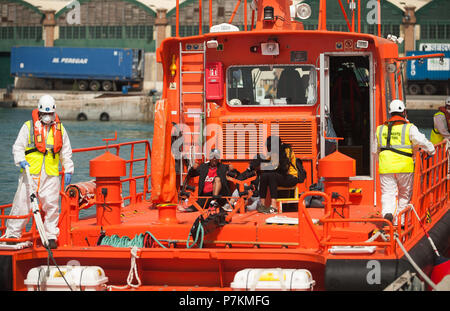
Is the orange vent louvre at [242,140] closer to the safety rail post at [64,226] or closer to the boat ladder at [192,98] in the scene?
the boat ladder at [192,98]

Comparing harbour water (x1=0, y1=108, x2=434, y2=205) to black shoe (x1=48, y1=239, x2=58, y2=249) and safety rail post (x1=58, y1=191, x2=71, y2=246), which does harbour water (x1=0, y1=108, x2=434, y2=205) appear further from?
black shoe (x1=48, y1=239, x2=58, y2=249)

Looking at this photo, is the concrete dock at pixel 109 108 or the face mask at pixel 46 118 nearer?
the face mask at pixel 46 118

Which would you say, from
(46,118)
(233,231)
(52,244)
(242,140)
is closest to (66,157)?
(46,118)

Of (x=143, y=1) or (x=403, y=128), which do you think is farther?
(x=143, y=1)

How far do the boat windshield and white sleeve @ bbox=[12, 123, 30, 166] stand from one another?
10.8 feet

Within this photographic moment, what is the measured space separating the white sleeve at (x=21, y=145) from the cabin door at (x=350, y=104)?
3921 mm

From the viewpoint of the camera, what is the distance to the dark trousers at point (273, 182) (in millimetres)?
9266

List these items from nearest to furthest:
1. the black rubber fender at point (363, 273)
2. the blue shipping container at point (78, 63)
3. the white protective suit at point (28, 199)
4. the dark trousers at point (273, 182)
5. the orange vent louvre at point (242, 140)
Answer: the black rubber fender at point (363, 273), the white protective suit at point (28, 199), the dark trousers at point (273, 182), the orange vent louvre at point (242, 140), the blue shipping container at point (78, 63)

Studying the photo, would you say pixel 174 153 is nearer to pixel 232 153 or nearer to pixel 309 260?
pixel 232 153

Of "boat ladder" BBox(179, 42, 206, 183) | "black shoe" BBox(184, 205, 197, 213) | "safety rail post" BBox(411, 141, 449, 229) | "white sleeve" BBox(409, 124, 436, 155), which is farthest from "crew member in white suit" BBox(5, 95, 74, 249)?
"white sleeve" BBox(409, 124, 436, 155)

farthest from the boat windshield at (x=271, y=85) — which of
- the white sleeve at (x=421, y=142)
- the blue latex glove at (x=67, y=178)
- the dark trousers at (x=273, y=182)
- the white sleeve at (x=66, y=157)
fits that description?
the blue latex glove at (x=67, y=178)

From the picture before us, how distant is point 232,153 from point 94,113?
44185 millimetres

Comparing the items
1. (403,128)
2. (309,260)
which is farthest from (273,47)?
(309,260)

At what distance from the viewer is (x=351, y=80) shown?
37.9ft
